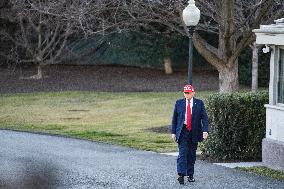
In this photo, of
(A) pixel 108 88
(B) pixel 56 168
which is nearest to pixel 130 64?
(A) pixel 108 88

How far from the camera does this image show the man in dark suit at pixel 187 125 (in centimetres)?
1312

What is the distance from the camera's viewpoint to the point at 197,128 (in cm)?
1317

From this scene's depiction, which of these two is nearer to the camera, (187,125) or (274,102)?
(187,125)

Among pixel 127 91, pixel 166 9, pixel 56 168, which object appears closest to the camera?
pixel 56 168

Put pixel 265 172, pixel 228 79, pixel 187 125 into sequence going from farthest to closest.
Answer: pixel 228 79 < pixel 265 172 < pixel 187 125

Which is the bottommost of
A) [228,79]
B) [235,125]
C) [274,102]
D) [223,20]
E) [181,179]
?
[181,179]

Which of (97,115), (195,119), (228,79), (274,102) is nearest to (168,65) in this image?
(97,115)

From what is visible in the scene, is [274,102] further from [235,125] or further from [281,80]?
[235,125]

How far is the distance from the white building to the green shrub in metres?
0.85

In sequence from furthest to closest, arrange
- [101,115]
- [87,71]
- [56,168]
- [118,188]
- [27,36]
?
[87,71], [27,36], [101,115], [56,168], [118,188]

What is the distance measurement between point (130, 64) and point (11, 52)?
714cm

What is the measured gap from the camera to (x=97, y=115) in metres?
29.6

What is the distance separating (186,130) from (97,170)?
2.48 metres

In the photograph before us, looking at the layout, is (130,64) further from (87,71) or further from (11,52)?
(11,52)
